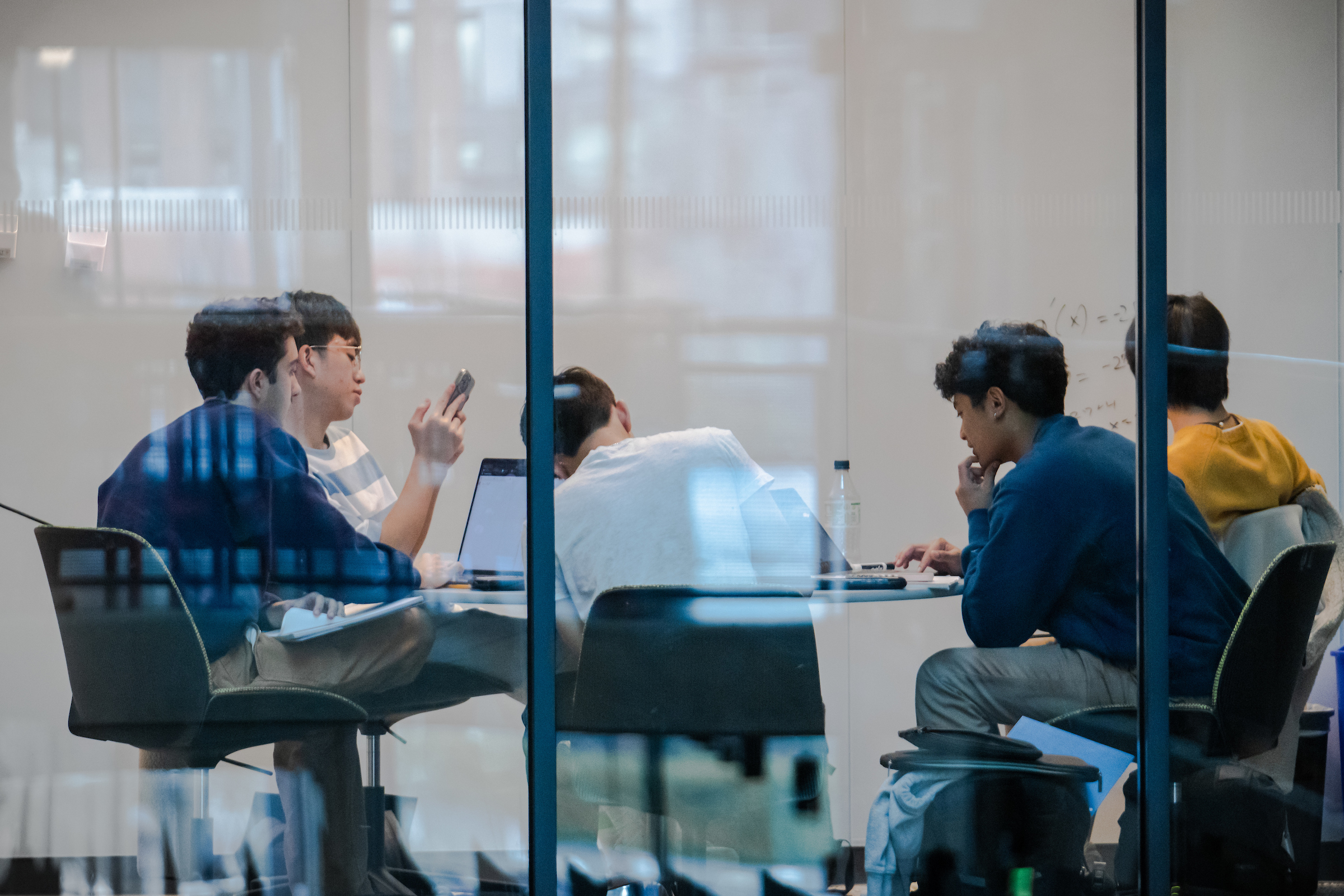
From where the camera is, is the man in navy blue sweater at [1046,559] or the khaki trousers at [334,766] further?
the khaki trousers at [334,766]

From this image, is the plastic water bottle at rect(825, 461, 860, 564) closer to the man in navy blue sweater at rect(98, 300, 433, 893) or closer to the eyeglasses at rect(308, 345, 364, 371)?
the man in navy blue sweater at rect(98, 300, 433, 893)

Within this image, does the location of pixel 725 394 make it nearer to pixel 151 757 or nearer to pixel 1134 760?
pixel 1134 760

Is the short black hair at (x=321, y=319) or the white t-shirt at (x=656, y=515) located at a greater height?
the short black hair at (x=321, y=319)

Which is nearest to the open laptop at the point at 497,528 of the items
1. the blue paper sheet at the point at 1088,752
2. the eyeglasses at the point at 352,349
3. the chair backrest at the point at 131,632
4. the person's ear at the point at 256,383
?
the eyeglasses at the point at 352,349

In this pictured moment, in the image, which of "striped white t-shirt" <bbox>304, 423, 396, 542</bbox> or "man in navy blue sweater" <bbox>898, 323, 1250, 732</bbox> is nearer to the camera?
"man in navy blue sweater" <bbox>898, 323, 1250, 732</bbox>

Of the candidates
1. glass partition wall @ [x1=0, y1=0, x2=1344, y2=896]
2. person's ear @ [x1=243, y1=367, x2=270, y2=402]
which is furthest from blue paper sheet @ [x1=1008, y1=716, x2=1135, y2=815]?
person's ear @ [x1=243, y1=367, x2=270, y2=402]

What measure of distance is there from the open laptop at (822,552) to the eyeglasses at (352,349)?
88cm

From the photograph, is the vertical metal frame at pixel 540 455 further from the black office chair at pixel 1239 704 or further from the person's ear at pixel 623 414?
the black office chair at pixel 1239 704

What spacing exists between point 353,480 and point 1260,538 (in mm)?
1816

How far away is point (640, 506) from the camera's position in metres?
2.03

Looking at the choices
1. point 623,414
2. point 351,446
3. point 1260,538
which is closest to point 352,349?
point 351,446

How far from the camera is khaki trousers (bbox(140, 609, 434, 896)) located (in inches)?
82.3

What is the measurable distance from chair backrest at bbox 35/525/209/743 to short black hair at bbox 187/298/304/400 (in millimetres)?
365

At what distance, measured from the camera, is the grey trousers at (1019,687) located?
6.61ft
